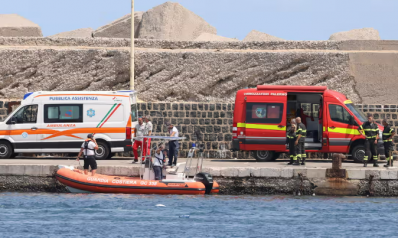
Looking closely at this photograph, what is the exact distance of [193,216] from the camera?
19.2 meters

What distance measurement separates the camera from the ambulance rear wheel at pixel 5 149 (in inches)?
976

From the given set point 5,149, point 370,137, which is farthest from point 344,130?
point 5,149

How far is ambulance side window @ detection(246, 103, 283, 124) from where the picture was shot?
24.0 m

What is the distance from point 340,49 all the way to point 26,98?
514 inches

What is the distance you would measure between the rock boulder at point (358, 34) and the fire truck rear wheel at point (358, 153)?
1156 centimetres

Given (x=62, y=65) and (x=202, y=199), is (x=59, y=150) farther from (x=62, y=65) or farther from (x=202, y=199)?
(x=62, y=65)

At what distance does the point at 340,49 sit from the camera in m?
31.3

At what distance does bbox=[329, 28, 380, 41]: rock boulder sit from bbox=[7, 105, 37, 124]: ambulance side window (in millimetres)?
15347

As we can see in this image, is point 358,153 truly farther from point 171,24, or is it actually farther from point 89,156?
point 171,24

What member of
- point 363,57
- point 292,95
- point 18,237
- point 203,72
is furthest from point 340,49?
point 18,237

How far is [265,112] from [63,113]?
621 cm

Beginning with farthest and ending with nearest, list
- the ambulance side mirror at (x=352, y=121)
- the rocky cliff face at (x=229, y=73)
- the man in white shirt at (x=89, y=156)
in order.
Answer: the rocky cliff face at (x=229, y=73), the ambulance side mirror at (x=352, y=121), the man in white shirt at (x=89, y=156)

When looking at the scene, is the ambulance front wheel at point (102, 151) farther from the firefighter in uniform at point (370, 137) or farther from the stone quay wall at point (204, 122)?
the firefighter in uniform at point (370, 137)

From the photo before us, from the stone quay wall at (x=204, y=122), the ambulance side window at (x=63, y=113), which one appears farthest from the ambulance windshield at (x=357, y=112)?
the ambulance side window at (x=63, y=113)
